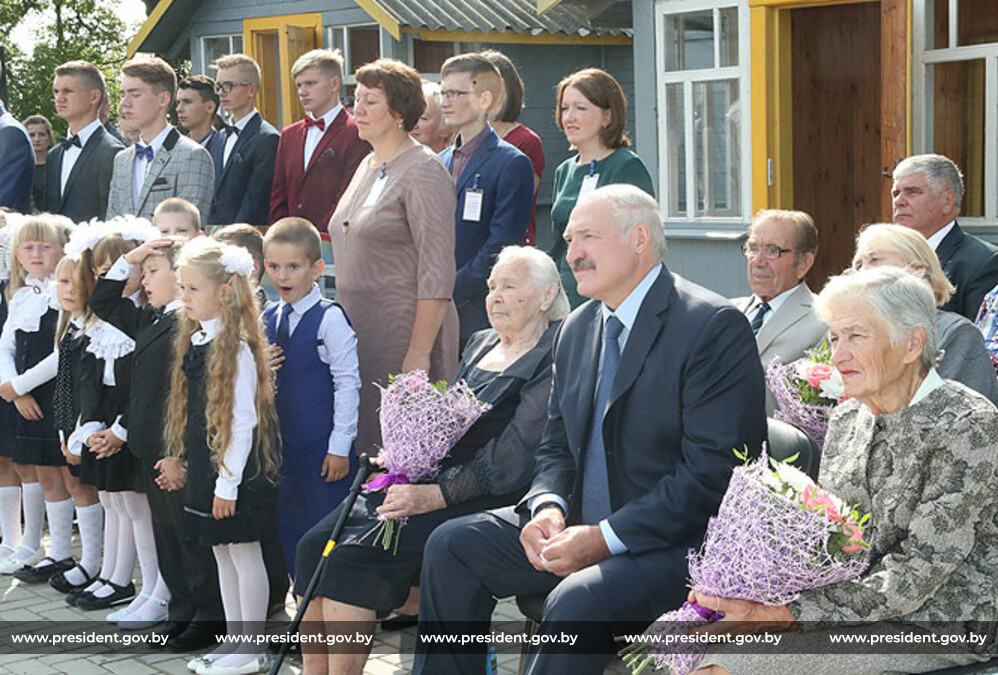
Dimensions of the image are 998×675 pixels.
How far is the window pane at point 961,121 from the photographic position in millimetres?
8672

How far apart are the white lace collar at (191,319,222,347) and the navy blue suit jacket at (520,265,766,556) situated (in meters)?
1.69

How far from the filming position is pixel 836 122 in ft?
35.9

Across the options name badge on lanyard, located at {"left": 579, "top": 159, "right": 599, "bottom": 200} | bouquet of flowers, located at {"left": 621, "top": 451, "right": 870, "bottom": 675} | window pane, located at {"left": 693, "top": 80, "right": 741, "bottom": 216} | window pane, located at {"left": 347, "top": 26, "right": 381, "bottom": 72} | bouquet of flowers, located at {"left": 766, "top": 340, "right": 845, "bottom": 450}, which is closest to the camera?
bouquet of flowers, located at {"left": 621, "top": 451, "right": 870, "bottom": 675}

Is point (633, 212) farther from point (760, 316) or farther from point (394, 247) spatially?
point (394, 247)

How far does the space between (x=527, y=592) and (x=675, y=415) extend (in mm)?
764

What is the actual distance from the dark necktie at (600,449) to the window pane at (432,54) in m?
10.4

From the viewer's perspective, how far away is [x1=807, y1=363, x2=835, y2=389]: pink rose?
168 inches

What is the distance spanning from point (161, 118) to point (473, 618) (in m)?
4.22

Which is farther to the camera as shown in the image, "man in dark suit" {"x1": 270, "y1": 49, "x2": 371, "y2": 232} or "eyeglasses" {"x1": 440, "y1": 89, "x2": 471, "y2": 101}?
"man in dark suit" {"x1": 270, "y1": 49, "x2": 371, "y2": 232}

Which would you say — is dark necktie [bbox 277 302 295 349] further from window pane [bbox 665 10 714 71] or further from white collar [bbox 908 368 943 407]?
window pane [bbox 665 10 714 71]

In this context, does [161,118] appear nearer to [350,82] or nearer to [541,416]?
[541,416]

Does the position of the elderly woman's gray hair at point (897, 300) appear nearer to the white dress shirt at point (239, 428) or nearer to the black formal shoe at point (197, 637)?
the white dress shirt at point (239, 428)

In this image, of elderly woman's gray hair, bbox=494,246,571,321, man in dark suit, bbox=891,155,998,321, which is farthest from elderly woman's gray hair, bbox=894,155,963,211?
elderly woman's gray hair, bbox=494,246,571,321

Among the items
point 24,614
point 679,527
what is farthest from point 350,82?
point 679,527
